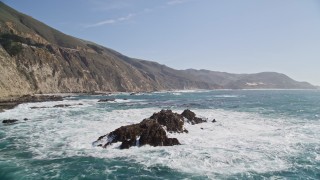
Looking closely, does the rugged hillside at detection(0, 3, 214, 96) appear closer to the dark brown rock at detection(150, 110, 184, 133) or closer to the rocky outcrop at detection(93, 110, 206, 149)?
the dark brown rock at detection(150, 110, 184, 133)

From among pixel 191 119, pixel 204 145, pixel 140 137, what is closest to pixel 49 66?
pixel 191 119

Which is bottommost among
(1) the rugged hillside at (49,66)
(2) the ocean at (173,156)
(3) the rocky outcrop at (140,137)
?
(2) the ocean at (173,156)

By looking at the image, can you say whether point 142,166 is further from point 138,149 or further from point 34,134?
point 34,134

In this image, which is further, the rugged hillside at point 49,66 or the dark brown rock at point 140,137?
the rugged hillside at point 49,66

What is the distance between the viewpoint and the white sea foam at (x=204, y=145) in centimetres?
2122

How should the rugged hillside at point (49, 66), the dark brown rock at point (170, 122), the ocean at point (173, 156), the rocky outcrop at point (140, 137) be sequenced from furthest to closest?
the rugged hillside at point (49, 66), the dark brown rock at point (170, 122), the rocky outcrop at point (140, 137), the ocean at point (173, 156)

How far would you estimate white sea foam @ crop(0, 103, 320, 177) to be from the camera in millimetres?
21219

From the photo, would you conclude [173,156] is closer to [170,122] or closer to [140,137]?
[140,137]

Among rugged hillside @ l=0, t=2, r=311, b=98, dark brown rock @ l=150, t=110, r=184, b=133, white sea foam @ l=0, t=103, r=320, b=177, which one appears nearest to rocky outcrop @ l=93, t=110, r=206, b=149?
white sea foam @ l=0, t=103, r=320, b=177

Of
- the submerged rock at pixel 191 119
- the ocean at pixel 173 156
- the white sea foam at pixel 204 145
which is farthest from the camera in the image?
the submerged rock at pixel 191 119

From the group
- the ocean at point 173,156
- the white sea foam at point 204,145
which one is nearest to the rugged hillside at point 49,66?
the white sea foam at point 204,145

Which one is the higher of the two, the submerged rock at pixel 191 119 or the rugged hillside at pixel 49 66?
the rugged hillside at pixel 49 66

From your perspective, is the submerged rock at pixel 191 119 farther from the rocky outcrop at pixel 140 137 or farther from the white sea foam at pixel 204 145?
the rocky outcrop at pixel 140 137

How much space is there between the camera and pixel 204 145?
86.9 ft
